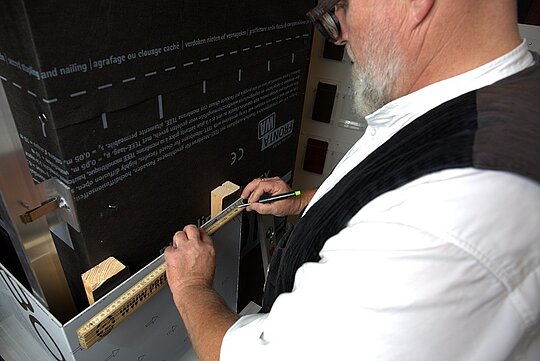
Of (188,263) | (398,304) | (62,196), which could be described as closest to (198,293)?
(188,263)

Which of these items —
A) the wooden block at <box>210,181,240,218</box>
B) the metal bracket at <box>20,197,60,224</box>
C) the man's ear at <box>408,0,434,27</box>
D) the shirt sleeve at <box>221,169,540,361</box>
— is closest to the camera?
the shirt sleeve at <box>221,169,540,361</box>

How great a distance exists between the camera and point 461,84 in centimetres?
51

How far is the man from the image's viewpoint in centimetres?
39

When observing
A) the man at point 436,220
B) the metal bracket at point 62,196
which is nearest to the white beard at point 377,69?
the man at point 436,220

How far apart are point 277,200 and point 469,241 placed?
2.15 ft

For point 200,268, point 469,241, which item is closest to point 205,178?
point 200,268

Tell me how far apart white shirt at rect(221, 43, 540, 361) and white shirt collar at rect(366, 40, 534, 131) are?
168mm

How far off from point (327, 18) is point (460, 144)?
370 mm

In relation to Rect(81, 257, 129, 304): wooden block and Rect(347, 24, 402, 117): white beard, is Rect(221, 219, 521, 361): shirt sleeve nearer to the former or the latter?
Rect(347, 24, 402, 117): white beard

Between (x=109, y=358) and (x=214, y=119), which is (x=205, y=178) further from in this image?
(x=109, y=358)

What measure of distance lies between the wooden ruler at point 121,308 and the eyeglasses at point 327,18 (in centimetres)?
61

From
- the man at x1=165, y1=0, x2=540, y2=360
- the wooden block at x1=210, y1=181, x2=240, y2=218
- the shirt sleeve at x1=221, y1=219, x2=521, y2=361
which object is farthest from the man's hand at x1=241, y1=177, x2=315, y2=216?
the shirt sleeve at x1=221, y1=219, x2=521, y2=361

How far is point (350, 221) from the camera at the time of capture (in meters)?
0.52

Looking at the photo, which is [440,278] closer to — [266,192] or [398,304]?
[398,304]
